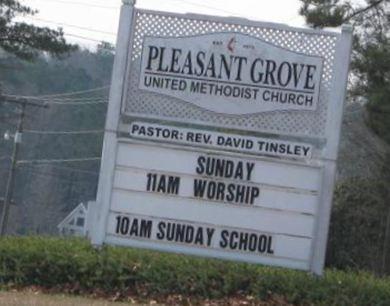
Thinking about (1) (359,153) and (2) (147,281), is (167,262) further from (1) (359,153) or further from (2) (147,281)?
(1) (359,153)

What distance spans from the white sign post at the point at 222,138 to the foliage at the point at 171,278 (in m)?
0.48

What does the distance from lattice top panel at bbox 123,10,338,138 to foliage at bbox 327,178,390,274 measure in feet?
51.7

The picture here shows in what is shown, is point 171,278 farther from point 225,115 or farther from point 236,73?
point 236,73

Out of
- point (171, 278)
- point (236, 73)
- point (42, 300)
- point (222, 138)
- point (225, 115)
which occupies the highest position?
point (236, 73)

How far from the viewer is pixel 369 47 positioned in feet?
79.8

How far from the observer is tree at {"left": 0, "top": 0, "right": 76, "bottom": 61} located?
34.7 meters

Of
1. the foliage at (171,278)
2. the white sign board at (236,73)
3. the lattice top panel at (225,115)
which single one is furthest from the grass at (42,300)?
the white sign board at (236,73)

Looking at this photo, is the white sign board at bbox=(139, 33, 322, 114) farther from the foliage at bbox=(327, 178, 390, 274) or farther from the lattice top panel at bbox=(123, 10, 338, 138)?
the foliage at bbox=(327, 178, 390, 274)

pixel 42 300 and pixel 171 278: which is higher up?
pixel 171 278

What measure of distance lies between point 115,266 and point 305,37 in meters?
3.64

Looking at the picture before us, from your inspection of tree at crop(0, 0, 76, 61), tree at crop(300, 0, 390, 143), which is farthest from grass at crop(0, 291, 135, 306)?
tree at crop(0, 0, 76, 61)

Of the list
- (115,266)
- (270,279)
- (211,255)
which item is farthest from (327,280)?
(115,266)

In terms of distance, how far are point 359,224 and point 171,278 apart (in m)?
16.5

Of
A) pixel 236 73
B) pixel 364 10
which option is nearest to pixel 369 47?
pixel 364 10
